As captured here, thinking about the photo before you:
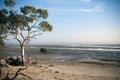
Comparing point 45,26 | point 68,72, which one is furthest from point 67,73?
point 45,26

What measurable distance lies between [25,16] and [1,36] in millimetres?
4270

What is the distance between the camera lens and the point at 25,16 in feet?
71.4

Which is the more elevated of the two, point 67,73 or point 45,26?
point 45,26

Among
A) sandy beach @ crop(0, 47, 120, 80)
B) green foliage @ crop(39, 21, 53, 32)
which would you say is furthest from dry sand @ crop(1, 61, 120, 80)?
green foliage @ crop(39, 21, 53, 32)

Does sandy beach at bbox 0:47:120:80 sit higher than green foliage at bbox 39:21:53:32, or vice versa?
green foliage at bbox 39:21:53:32

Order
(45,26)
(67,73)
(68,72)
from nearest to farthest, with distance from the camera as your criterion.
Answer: (67,73), (68,72), (45,26)

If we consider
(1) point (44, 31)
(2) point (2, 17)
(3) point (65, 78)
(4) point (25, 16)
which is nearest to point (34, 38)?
(1) point (44, 31)

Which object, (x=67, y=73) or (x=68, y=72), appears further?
(x=68, y=72)

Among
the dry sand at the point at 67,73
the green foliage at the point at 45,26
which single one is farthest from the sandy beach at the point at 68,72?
the green foliage at the point at 45,26

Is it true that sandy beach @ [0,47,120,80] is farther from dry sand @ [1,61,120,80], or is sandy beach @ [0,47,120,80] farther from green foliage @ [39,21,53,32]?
green foliage @ [39,21,53,32]

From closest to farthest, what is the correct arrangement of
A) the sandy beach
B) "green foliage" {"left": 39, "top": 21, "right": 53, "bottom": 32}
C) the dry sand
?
1. the dry sand
2. the sandy beach
3. "green foliage" {"left": 39, "top": 21, "right": 53, "bottom": 32}

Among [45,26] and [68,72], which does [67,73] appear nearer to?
[68,72]

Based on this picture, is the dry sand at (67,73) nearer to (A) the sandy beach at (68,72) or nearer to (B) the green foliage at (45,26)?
(A) the sandy beach at (68,72)

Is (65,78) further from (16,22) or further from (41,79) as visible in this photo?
(16,22)
